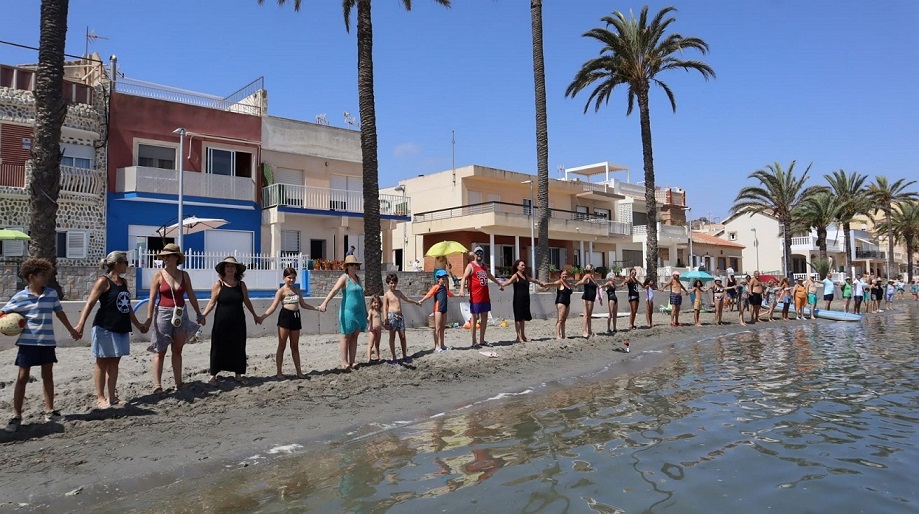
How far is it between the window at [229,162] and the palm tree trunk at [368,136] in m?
11.0

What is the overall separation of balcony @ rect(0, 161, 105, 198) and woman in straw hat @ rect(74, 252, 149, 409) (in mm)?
17587

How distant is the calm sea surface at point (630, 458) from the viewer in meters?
5.17

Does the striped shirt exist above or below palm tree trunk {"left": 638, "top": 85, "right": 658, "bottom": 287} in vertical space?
below

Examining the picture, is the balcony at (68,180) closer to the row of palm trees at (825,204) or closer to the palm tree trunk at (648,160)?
the palm tree trunk at (648,160)

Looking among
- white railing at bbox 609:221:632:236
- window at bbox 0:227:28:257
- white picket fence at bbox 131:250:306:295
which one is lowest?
white picket fence at bbox 131:250:306:295

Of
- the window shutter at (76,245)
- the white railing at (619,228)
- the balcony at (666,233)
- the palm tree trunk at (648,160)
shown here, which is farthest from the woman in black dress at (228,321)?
the balcony at (666,233)

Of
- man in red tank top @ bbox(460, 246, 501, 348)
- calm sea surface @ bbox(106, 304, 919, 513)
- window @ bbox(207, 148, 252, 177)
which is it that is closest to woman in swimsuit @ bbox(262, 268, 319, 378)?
calm sea surface @ bbox(106, 304, 919, 513)

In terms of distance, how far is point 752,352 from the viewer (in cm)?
1474

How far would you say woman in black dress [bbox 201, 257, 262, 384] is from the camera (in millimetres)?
8141

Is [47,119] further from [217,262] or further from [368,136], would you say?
[217,262]

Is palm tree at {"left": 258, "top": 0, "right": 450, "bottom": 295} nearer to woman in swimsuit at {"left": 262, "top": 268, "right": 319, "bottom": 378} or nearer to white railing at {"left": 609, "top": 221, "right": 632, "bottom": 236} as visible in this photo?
woman in swimsuit at {"left": 262, "top": 268, "right": 319, "bottom": 378}

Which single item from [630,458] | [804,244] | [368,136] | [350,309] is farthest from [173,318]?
[804,244]

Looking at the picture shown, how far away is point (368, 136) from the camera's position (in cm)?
1697

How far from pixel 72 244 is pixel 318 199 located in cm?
931
